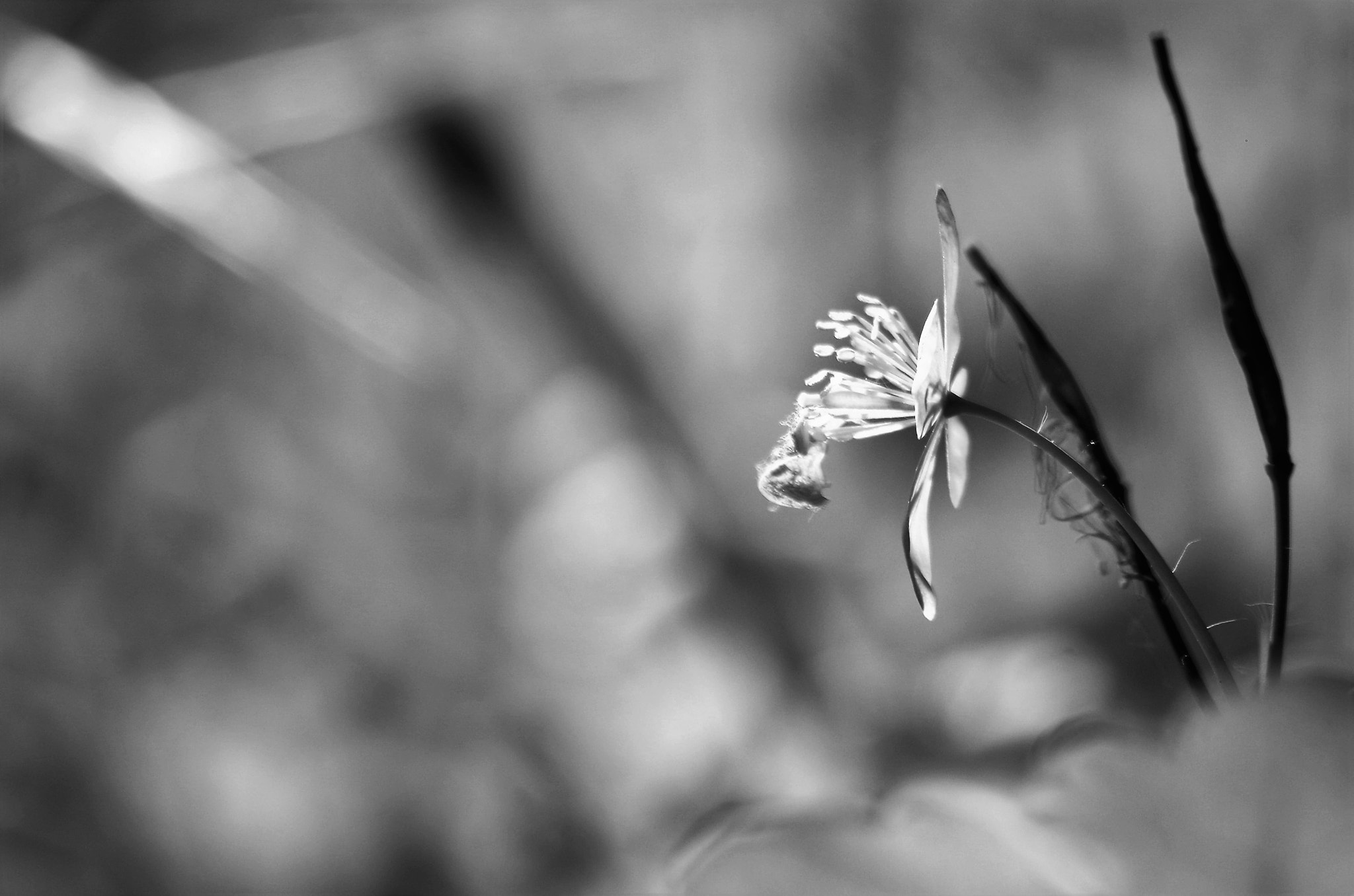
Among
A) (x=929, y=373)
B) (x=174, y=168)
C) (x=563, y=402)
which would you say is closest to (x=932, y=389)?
(x=929, y=373)

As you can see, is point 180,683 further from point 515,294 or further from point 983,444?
point 983,444

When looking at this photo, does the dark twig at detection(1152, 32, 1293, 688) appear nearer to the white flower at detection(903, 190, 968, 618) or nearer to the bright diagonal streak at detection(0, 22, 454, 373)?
the white flower at detection(903, 190, 968, 618)

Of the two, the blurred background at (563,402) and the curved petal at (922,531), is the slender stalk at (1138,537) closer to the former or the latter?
the curved petal at (922,531)

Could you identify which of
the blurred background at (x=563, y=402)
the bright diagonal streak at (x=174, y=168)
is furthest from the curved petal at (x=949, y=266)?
the bright diagonal streak at (x=174, y=168)

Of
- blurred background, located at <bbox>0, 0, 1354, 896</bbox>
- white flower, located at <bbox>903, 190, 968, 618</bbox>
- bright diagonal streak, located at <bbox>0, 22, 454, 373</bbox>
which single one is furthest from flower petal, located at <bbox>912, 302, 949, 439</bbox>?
bright diagonal streak, located at <bbox>0, 22, 454, 373</bbox>

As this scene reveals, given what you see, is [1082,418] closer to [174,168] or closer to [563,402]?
[174,168]
